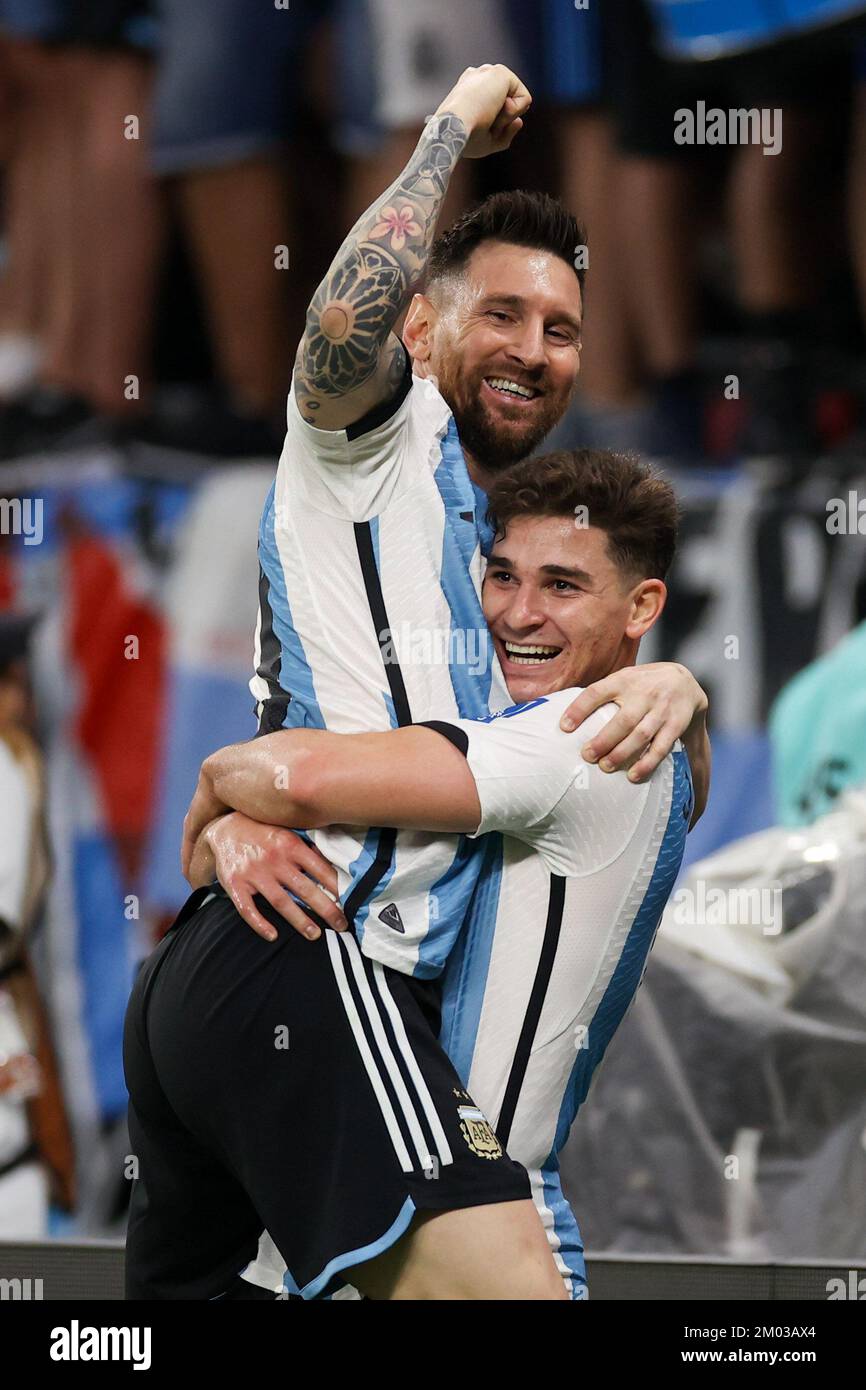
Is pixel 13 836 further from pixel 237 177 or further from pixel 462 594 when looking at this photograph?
pixel 462 594

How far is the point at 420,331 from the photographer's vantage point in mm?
2766

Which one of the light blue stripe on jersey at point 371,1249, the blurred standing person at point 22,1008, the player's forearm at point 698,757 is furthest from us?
the blurred standing person at point 22,1008

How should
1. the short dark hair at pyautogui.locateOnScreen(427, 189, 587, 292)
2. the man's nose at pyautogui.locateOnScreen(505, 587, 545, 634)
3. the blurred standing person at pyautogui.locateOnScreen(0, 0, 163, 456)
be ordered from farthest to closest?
the blurred standing person at pyautogui.locateOnScreen(0, 0, 163, 456) < the short dark hair at pyautogui.locateOnScreen(427, 189, 587, 292) < the man's nose at pyautogui.locateOnScreen(505, 587, 545, 634)

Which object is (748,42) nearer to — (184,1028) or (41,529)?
(41,529)

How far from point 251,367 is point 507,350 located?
9.52 ft

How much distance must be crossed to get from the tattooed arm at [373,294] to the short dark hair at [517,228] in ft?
0.89

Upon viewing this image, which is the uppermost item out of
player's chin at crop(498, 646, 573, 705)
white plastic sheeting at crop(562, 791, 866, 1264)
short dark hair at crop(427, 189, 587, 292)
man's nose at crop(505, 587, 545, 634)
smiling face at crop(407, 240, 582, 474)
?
short dark hair at crop(427, 189, 587, 292)

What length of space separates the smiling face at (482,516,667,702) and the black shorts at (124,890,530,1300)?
1.66 feet

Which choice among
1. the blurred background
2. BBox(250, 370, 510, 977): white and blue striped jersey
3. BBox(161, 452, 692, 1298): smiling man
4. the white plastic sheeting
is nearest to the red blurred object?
the blurred background

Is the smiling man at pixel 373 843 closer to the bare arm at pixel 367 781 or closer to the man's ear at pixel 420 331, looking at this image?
the bare arm at pixel 367 781

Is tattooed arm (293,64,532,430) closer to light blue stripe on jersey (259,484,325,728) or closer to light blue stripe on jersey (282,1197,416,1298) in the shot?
light blue stripe on jersey (259,484,325,728)

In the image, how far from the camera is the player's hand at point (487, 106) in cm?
239

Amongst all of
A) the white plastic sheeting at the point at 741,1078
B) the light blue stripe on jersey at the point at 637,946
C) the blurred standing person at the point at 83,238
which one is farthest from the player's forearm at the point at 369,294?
the blurred standing person at the point at 83,238

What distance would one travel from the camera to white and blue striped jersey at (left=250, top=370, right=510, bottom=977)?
2215mm
